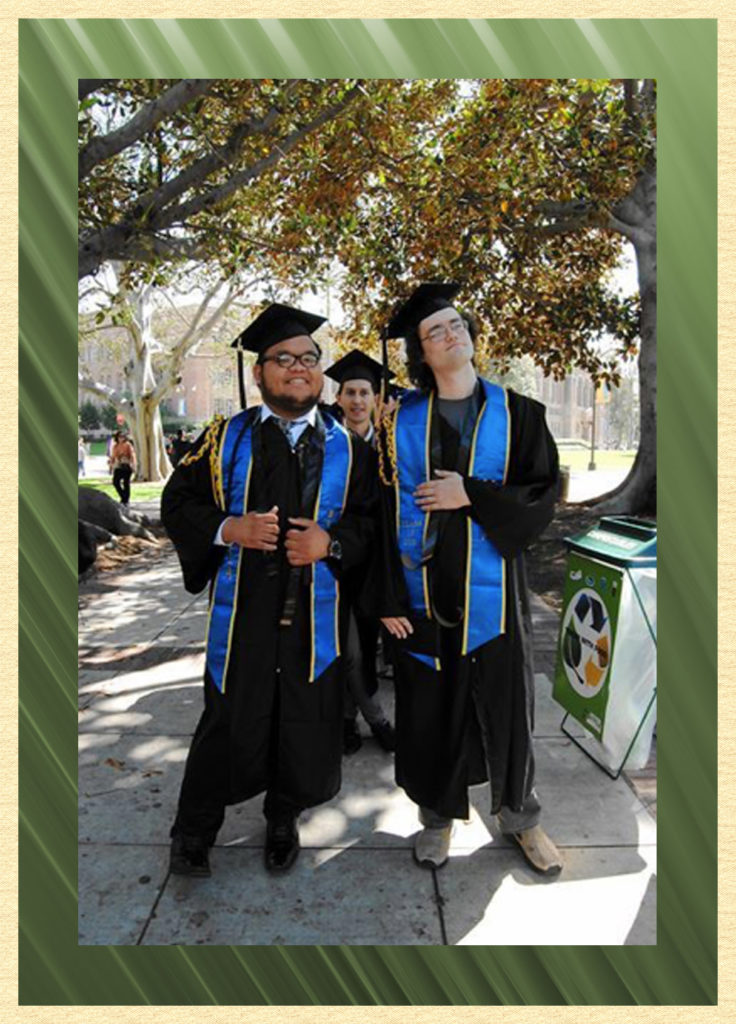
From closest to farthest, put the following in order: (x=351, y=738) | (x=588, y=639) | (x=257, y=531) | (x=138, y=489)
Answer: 1. (x=257, y=531)
2. (x=588, y=639)
3. (x=351, y=738)
4. (x=138, y=489)

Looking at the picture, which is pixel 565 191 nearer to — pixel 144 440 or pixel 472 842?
pixel 472 842

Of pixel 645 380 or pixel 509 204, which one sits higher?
pixel 509 204

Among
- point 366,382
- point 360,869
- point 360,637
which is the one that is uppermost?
point 366,382

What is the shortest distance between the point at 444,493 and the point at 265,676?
0.93 m

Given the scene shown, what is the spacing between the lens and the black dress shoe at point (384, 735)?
4.13 m

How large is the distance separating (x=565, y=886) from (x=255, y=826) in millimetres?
1288

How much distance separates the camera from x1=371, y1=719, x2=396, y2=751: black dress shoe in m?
4.13

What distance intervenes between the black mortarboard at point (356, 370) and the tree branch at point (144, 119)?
70.6 inches

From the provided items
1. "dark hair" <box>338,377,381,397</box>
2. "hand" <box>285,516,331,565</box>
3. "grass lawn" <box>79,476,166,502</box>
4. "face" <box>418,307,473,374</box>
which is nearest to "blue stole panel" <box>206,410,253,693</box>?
"hand" <box>285,516,331,565</box>

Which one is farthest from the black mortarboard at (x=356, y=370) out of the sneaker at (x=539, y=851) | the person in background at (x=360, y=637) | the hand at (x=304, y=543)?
the sneaker at (x=539, y=851)

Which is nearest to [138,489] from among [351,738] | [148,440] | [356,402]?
[148,440]

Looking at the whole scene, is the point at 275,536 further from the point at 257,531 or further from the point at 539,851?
the point at 539,851

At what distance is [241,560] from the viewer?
2971mm

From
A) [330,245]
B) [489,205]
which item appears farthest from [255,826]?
[489,205]
